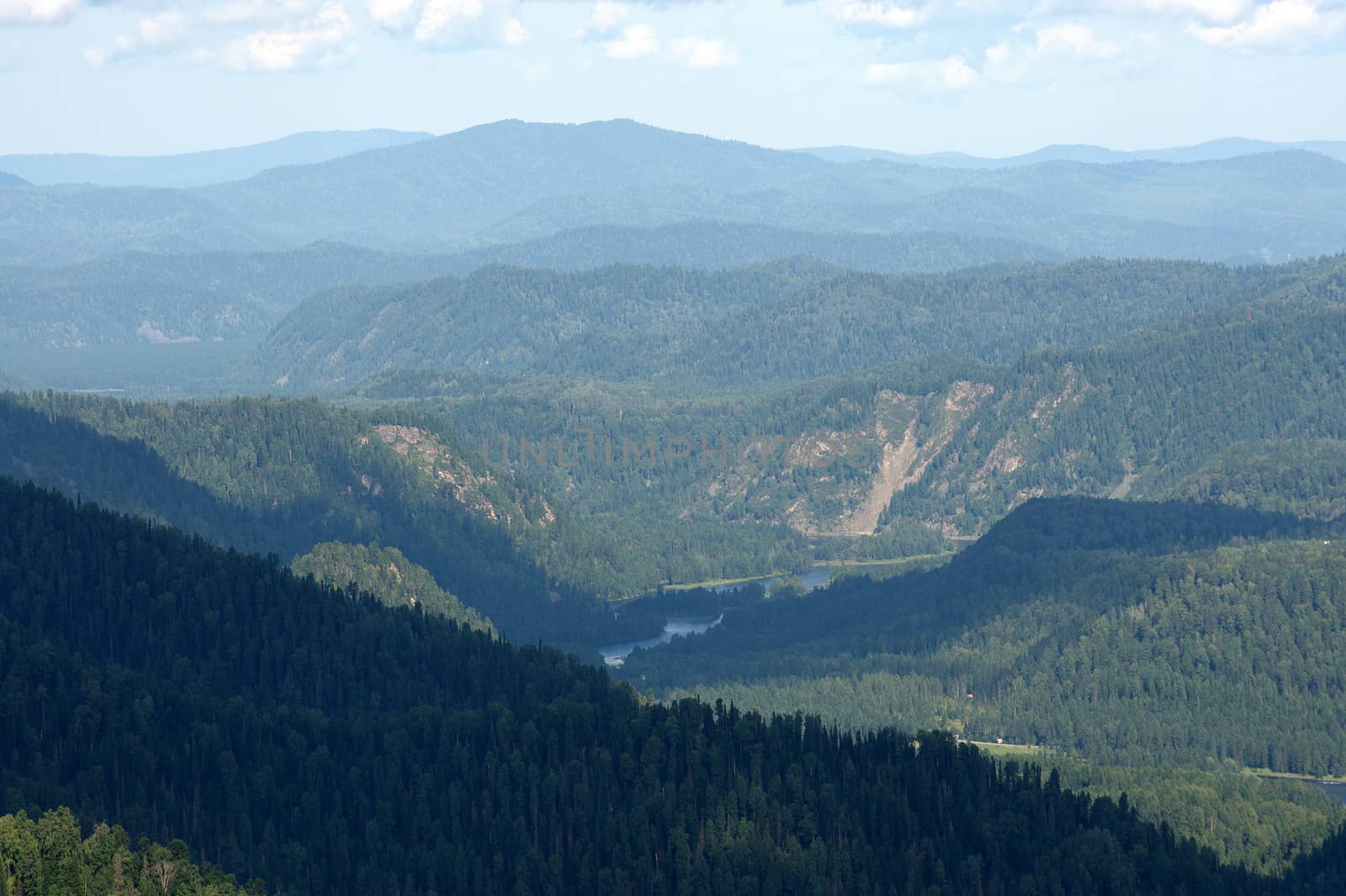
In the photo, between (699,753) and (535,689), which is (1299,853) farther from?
(535,689)

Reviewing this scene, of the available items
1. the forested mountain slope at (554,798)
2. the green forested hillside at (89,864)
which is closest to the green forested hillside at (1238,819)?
the forested mountain slope at (554,798)

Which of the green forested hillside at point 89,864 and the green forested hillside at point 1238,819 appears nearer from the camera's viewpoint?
the green forested hillside at point 89,864

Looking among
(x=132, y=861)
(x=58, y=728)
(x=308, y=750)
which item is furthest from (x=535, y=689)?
(x=132, y=861)

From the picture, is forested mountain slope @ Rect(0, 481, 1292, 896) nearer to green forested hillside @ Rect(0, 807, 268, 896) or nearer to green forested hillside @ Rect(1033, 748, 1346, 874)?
green forested hillside @ Rect(0, 807, 268, 896)

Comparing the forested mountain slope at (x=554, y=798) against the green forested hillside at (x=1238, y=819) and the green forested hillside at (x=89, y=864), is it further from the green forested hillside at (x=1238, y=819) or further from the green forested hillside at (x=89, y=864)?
the green forested hillside at (x=1238, y=819)

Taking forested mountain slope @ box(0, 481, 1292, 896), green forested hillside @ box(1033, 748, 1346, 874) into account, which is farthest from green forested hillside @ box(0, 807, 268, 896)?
green forested hillside @ box(1033, 748, 1346, 874)

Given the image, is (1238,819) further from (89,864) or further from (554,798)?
(89,864)

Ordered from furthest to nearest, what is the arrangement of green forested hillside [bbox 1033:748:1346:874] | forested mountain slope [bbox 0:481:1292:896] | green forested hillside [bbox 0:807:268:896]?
1. green forested hillside [bbox 1033:748:1346:874]
2. forested mountain slope [bbox 0:481:1292:896]
3. green forested hillside [bbox 0:807:268:896]
